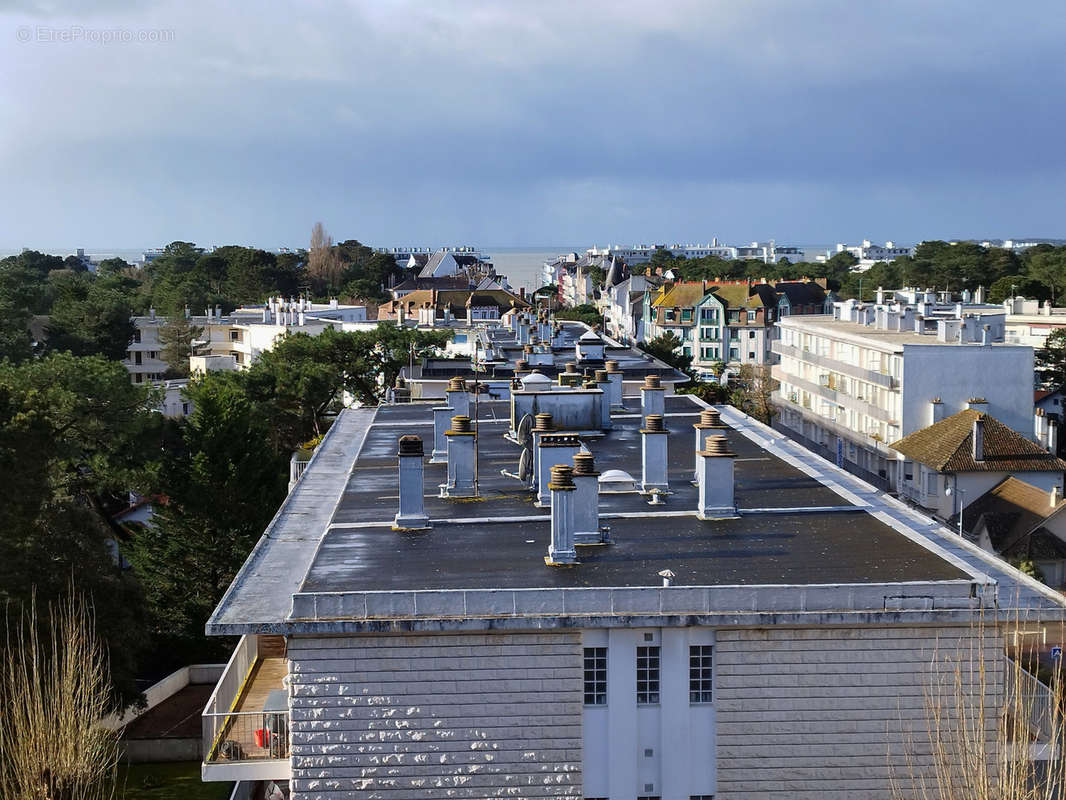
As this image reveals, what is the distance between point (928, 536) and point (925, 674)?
14.4ft

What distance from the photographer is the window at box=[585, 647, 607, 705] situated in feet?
56.3

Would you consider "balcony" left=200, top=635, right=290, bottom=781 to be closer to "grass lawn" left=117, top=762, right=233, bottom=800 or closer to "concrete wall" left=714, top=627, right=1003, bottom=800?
"concrete wall" left=714, top=627, right=1003, bottom=800

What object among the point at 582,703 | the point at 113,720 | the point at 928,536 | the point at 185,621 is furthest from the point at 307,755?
the point at 185,621

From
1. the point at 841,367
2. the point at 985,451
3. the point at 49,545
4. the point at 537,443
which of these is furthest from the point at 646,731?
the point at 841,367

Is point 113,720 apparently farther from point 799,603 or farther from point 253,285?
point 253,285

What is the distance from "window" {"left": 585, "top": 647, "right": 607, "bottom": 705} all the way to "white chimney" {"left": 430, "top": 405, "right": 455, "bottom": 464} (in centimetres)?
1193

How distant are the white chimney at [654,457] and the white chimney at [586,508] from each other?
150 inches

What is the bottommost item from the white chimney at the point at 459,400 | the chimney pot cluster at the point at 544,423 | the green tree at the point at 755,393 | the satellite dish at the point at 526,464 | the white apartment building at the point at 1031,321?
the green tree at the point at 755,393

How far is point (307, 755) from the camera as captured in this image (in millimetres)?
16859

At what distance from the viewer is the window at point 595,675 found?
17.2 m

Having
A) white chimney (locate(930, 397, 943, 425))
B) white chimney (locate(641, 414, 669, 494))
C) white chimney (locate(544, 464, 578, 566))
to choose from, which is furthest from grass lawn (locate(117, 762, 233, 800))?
white chimney (locate(930, 397, 943, 425))

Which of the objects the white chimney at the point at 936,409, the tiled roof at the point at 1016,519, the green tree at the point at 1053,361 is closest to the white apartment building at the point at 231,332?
the green tree at the point at 1053,361

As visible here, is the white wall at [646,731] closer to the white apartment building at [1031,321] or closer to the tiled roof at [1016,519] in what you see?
the tiled roof at [1016,519]

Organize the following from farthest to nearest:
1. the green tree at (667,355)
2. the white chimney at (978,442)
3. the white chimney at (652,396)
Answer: the green tree at (667,355)
the white chimney at (978,442)
the white chimney at (652,396)
